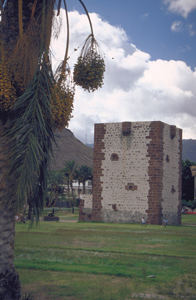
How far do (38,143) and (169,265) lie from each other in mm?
7970

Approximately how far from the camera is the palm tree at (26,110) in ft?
21.3

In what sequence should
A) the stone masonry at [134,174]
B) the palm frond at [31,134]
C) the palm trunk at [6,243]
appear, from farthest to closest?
the stone masonry at [134,174], the palm trunk at [6,243], the palm frond at [31,134]

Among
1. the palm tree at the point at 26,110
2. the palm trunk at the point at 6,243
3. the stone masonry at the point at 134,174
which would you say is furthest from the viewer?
the stone masonry at the point at 134,174

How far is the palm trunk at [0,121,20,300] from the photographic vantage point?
22.9 ft

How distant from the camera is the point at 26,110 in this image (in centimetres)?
661

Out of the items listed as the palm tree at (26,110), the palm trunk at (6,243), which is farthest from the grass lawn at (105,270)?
the palm tree at (26,110)

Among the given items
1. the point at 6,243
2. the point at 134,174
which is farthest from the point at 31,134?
the point at 134,174

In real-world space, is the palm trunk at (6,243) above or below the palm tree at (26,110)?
below

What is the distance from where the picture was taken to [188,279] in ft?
35.4

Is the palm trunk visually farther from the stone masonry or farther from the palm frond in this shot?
the stone masonry

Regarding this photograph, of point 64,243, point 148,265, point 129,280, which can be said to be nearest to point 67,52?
point 129,280

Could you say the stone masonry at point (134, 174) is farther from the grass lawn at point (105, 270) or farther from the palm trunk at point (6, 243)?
the palm trunk at point (6, 243)

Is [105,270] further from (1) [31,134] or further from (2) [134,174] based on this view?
(2) [134,174]

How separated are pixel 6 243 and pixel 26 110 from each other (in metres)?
2.07
